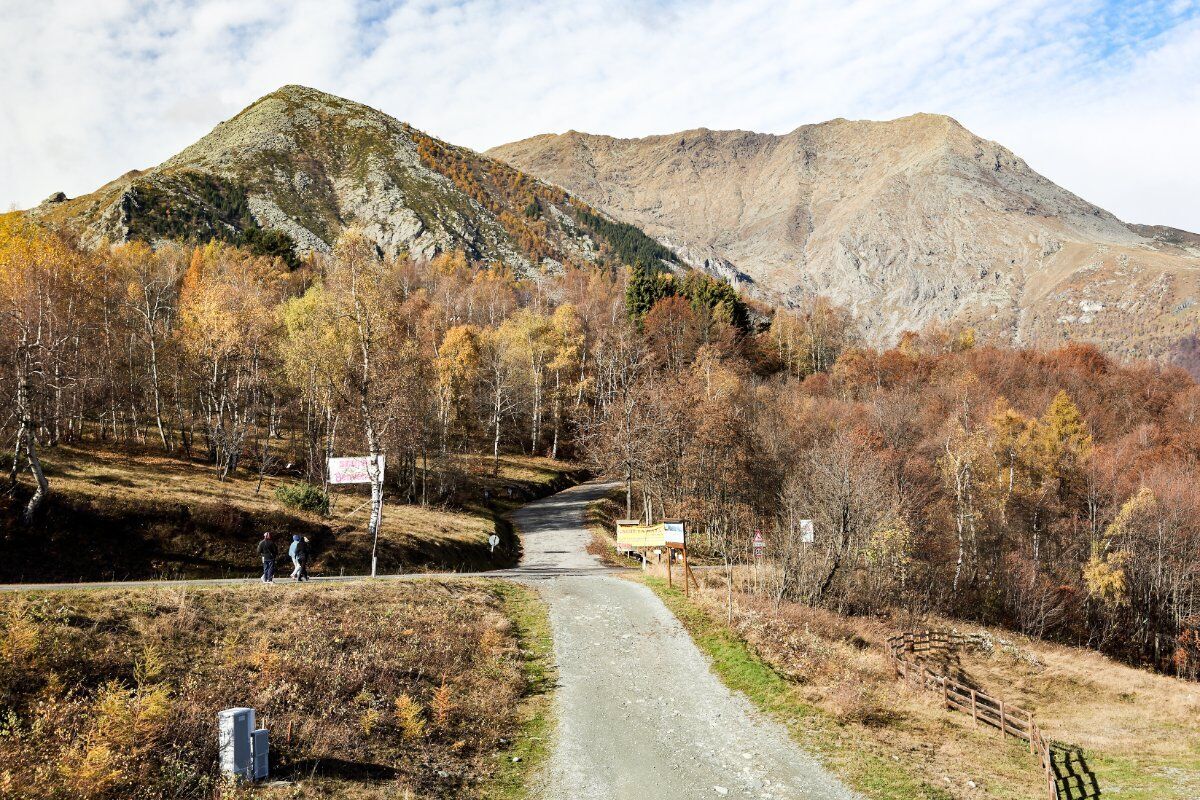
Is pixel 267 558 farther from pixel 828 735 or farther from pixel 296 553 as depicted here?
pixel 828 735

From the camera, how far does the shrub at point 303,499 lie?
33.9 metres

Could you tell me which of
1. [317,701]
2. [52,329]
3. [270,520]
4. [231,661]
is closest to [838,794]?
[317,701]

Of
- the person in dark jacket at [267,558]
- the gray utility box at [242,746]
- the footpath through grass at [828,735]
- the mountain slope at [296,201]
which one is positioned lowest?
the footpath through grass at [828,735]

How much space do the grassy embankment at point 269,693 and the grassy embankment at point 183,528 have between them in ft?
29.4

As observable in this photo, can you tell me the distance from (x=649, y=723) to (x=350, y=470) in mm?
18719

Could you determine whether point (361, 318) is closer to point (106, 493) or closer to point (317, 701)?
point (106, 493)

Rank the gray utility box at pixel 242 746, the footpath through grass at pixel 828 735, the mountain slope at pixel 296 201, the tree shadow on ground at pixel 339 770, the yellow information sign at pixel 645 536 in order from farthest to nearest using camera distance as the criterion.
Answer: the mountain slope at pixel 296 201 → the yellow information sign at pixel 645 536 → the footpath through grass at pixel 828 735 → the tree shadow on ground at pixel 339 770 → the gray utility box at pixel 242 746

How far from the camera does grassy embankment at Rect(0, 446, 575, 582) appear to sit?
83.4 ft

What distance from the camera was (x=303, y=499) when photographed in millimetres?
34125

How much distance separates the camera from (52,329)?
41.5 m

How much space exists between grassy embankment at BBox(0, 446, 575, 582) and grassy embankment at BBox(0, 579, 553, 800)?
8947 mm

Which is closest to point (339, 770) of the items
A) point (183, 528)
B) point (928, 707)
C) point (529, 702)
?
point (529, 702)

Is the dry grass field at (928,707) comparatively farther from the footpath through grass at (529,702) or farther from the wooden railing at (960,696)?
the footpath through grass at (529,702)

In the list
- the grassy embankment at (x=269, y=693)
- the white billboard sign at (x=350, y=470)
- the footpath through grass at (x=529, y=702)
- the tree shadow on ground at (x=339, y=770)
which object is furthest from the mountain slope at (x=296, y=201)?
the tree shadow on ground at (x=339, y=770)
